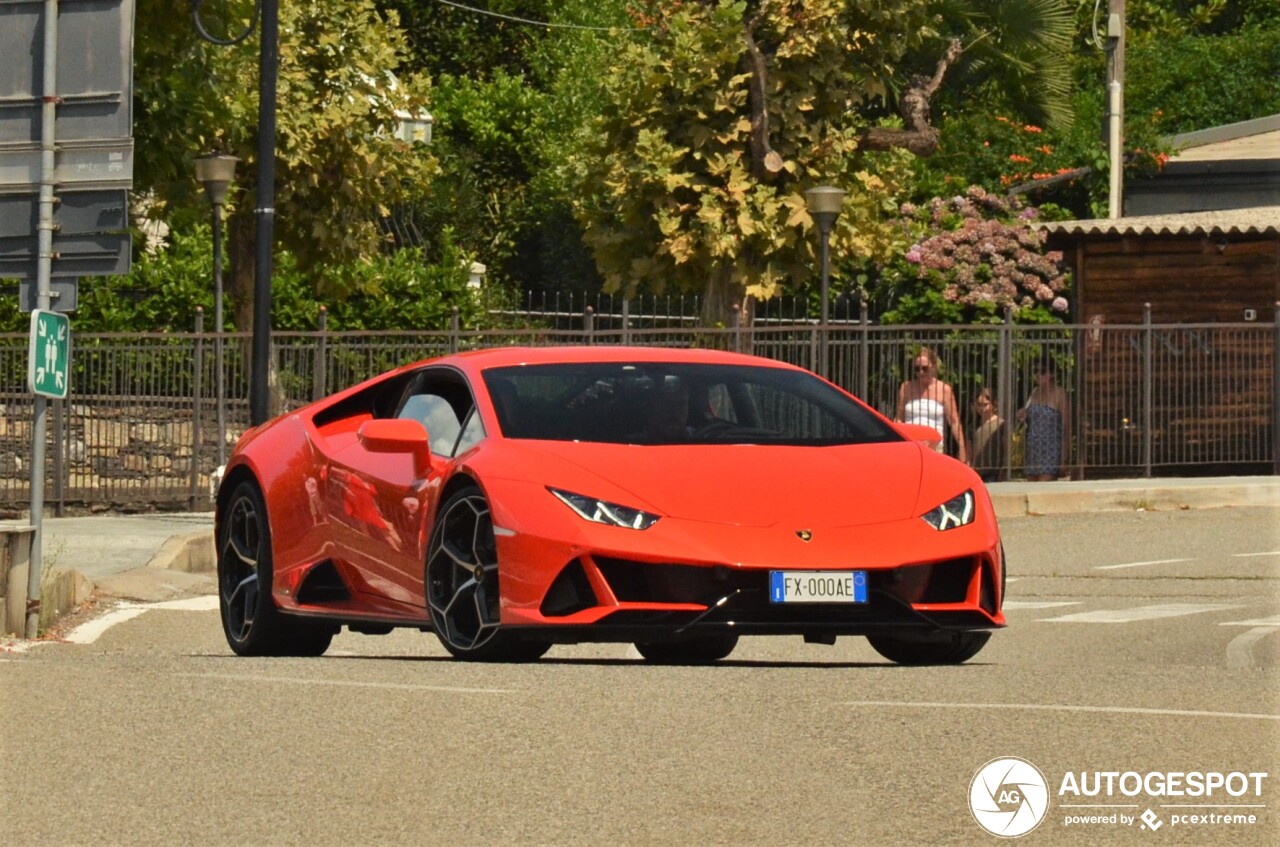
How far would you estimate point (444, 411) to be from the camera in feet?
34.9

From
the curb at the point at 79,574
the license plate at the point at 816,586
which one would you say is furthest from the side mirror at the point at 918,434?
the curb at the point at 79,574

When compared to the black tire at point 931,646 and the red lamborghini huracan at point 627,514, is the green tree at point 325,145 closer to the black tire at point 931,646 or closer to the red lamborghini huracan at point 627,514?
the red lamborghini huracan at point 627,514

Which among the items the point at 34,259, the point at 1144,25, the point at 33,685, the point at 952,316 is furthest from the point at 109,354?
the point at 1144,25

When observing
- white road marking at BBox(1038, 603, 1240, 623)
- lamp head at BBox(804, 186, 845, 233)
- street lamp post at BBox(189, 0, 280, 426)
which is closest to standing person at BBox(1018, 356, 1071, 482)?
lamp head at BBox(804, 186, 845, 233)

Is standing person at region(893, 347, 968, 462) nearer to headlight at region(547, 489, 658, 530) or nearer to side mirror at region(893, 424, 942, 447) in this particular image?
side mirror at region(893, 424, 942, 447)

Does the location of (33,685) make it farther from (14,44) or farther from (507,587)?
(14,44)

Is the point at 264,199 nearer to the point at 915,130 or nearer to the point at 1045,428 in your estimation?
the point at 1045,428

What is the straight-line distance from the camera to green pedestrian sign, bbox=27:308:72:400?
15.0m

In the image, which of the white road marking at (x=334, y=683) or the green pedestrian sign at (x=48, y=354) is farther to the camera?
the green pedestrian sign at (x=48, y=354)

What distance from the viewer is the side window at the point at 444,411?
10227 mm

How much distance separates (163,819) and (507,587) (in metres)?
2.81

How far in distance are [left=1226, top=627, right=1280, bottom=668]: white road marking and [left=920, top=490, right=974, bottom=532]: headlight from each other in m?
4.15

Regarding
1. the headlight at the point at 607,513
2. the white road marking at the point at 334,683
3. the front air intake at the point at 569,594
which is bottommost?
the white road marking at the point at 334,683

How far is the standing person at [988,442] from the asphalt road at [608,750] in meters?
17.1
